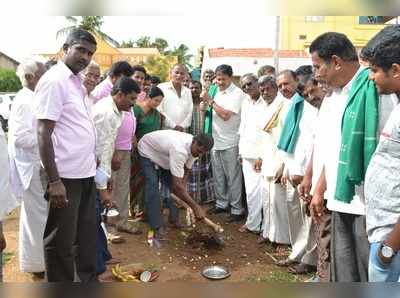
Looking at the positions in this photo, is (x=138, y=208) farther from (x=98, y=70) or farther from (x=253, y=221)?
(x=98, y=70)

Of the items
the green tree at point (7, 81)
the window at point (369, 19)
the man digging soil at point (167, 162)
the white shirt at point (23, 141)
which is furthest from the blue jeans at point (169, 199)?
the green tree at point (7, 81)

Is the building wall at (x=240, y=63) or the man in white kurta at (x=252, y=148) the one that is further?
the building wall at (x=240, y=63)

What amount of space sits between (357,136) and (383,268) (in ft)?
2.10

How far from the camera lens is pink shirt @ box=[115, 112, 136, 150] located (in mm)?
3898

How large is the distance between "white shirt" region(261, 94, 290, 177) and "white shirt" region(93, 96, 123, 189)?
1475 millimetres

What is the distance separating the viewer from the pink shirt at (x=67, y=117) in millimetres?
A: 2164

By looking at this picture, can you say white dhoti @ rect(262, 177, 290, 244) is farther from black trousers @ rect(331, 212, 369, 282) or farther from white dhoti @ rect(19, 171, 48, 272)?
white dhoti @ rect(19, 171, 48, 272)

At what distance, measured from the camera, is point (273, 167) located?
3951 millimetres

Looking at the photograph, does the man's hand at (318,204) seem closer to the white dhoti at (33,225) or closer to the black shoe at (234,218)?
the white dhoti at (33,225)

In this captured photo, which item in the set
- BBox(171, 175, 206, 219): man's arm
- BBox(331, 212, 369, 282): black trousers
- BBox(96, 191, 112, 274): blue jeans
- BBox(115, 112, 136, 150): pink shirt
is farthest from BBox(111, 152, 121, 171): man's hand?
BBox(331, 212, 369, 282): black trousers

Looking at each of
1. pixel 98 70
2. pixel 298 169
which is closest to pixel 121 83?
pixel 98 70

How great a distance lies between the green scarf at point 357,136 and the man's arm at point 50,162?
1.38 meters

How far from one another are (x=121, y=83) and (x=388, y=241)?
2.55 meters

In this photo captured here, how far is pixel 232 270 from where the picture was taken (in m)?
3.62
